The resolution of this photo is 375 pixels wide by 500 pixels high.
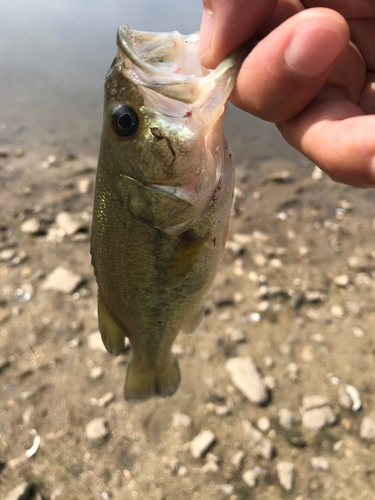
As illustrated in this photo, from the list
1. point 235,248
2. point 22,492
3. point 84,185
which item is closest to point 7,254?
point 84,185

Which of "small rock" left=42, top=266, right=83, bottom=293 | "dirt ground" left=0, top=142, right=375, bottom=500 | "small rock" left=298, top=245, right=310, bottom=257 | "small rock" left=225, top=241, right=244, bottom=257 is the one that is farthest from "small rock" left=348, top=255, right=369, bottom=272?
"small rock" left=42, top=266, right=83, bottom=293

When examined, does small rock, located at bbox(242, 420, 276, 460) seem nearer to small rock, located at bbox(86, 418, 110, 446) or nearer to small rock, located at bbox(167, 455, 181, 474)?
small rock, located at bbox(167, 455, 181, 474)

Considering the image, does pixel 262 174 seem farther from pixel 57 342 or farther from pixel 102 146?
pixel 102 146

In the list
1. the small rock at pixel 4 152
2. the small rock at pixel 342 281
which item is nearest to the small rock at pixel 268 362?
the small rock at pixel 342 281

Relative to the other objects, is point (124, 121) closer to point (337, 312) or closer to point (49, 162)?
point (337, 312)

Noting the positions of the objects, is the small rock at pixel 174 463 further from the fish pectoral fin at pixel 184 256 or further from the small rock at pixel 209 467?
the fish pectoral fin at pixel 184 256

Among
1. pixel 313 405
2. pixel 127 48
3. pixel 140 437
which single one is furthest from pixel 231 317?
pixel 127 48

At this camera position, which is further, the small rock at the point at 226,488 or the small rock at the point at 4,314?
the small rock at the point at 4,314
